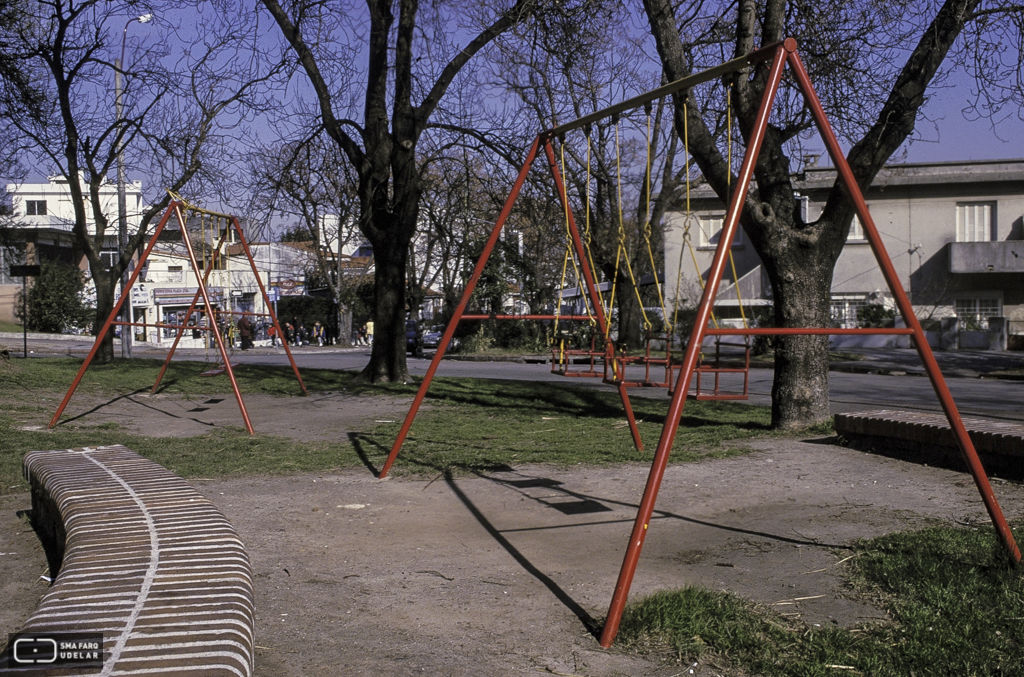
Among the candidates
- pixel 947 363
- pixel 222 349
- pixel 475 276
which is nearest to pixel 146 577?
pixel 475 276

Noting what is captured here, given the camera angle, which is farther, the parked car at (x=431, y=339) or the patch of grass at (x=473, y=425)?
the parked car at (x=431, y=339)

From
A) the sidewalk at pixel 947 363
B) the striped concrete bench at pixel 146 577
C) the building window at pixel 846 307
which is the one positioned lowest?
the striped concrete bench at pixel 146 577

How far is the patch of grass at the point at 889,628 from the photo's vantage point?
3.09 metres

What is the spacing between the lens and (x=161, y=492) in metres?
4.75

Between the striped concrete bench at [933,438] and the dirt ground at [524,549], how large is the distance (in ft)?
0.80

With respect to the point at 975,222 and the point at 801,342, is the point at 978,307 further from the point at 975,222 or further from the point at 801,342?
the point at 801,342

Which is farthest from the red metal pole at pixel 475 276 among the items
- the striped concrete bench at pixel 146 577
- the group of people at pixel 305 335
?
the group of people at pixel 305 335

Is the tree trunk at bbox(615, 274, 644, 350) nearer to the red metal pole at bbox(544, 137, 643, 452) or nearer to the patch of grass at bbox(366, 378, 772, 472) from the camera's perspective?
the patch of grass at bbox(366, 378, 772, 472)

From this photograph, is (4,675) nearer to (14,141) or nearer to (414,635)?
(414,635)

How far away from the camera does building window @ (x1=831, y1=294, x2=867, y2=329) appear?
1281 inches

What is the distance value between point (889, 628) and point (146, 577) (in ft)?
9.52

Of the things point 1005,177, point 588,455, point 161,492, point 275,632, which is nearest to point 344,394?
point 588,455

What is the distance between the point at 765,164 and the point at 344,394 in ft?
23.9

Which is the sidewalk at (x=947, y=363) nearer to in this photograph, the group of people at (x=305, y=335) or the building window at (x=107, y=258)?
the building window at (x=107, y=258)
